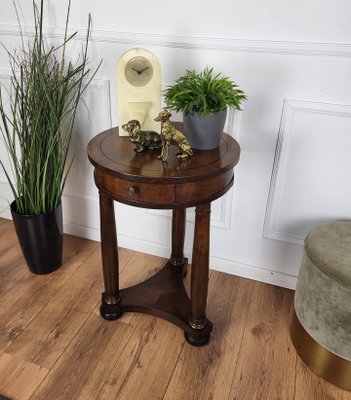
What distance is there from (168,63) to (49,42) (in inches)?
22.8

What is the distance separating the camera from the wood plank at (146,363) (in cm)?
127

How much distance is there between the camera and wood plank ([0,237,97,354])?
1505 millimetres

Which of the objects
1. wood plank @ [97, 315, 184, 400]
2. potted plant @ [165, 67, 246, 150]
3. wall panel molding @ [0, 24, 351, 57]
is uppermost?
wall panel molding @ [0, 24, 351, 57]

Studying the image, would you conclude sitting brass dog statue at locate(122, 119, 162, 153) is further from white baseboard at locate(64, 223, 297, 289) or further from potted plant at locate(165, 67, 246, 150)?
white baseboard at locate(64, 223, 297, 289)

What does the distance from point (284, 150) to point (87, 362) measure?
1.11 metres

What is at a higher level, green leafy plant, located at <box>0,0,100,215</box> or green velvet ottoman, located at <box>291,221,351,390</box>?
green leafy plant, located at <box>0,0,100,215</box>

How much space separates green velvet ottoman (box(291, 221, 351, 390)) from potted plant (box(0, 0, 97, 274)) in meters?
1.10

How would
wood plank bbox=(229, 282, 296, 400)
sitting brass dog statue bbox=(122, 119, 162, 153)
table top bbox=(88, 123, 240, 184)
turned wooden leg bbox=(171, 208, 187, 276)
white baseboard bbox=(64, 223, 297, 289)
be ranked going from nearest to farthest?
table top bbox=(88, 123, 240, 184) < sitting brass dog statue bbox=(122, 119, 162, 153) < wood plank bbox=(229, 282, 296, 400) < turned wooden leg bbox=(171, 208, 187, 276) < white baseboard bbox=(64, 223, 297, 289)

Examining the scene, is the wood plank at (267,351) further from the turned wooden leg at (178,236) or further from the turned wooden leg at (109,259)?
the turned wooden leg at (109,259)

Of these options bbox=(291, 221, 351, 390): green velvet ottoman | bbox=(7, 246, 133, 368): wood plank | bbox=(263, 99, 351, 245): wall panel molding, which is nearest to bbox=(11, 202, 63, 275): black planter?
bbox=(7, 246, 133, 368): wood plank

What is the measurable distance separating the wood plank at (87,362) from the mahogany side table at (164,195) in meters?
0.07

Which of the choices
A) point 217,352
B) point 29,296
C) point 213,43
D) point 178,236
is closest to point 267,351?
point 217,352

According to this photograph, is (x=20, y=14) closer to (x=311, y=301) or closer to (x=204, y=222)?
(x=204, y=222)

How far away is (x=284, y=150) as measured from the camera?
1484mm
